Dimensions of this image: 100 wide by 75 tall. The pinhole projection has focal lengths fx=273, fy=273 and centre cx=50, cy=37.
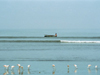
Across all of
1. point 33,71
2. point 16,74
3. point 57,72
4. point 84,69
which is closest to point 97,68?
point 84,69

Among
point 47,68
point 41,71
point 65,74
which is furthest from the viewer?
point 47,68

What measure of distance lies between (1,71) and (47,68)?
425 centimetres

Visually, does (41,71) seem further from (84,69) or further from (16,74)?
(84,69)

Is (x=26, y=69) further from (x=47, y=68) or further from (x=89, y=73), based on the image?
(x=89, y=73)

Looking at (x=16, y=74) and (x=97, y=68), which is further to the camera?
(x=97, y=68)

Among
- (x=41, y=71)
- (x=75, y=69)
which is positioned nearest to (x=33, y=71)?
(x=41, y=71)

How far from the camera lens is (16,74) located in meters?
21.9

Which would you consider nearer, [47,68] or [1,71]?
[1,71]

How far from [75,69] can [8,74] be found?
605 centimetres

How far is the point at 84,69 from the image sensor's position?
2427cm

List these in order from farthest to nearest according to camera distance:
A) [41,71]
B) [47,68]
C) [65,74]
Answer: [47,68]
[41,71]
[65,74]

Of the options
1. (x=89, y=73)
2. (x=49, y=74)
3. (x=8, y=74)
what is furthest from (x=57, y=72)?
(x=8, y=74)

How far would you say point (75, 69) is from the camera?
24188 millimetres

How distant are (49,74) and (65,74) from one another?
128 cm
